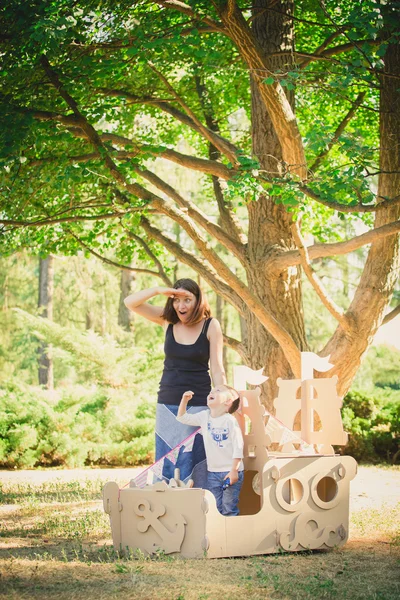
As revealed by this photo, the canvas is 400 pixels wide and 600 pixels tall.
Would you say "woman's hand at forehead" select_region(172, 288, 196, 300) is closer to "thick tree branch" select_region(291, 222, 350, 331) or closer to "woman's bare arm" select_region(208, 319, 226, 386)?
"woman's bare arm" select_region(208, 319, 226, 386)

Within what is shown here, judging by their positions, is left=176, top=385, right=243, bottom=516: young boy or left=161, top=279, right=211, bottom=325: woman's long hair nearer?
left=176, top=385, right=243, bottom=516: young boy

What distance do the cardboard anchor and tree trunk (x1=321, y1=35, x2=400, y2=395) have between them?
2.28m

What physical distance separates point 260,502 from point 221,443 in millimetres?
708

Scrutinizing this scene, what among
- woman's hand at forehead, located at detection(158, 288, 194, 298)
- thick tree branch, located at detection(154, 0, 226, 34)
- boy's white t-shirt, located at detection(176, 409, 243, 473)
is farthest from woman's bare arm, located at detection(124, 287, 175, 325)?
thick tree branch, located at detection(154, 0, 226, 34)

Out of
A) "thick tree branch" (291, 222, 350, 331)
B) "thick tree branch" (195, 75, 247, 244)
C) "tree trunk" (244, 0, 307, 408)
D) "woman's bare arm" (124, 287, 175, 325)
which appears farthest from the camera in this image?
"thick tree branch" (195, 75, 247, 244)

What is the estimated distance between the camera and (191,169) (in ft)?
34.7

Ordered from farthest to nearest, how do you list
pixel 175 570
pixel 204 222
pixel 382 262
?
pixel 204 222 < pixel 382 262 < pixel 175 570

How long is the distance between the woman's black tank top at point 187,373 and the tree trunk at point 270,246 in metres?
3.49

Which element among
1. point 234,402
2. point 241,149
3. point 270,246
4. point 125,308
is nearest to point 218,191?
point 270,246

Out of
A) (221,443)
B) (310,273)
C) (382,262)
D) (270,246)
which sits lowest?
(221,443)

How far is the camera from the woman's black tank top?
4.86 meters

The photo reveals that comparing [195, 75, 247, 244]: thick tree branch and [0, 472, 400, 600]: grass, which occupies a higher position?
[195, 75, 247, 244]: thick tree branch

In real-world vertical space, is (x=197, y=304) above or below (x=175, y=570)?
above

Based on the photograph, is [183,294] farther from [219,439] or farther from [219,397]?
[219,439]
